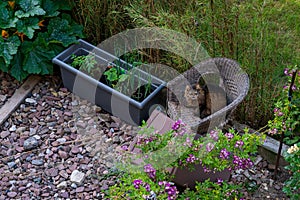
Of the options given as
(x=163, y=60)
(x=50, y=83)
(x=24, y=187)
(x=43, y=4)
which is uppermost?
(x=43, y=4)

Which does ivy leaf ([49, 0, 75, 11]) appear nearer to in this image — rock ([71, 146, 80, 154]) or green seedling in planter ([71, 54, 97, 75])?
green seedling in planter ([71, 54, 97, 75])

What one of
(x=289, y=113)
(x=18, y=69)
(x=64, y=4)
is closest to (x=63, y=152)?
(x=18, y=69)

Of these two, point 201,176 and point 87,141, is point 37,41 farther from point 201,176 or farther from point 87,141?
point 201,176

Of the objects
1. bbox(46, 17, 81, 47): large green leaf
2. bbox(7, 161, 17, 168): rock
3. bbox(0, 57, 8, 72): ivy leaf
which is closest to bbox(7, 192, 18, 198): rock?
bbox(7, 161, 17, 168): rock

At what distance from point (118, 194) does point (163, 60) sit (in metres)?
1.41

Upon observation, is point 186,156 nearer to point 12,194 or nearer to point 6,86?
point 12,194

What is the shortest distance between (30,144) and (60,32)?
925 millimetres

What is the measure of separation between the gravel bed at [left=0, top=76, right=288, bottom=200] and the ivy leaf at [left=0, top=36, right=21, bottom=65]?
36 cm

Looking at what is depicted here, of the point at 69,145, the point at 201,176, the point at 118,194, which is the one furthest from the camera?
the point at 69,145

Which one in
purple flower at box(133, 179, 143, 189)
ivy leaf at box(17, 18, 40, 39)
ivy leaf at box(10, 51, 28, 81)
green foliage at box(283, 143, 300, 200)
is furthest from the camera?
ivy leaf at box(10, 51, 28, 81)

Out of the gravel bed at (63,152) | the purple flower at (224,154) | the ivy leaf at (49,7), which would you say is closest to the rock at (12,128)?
the gravel bed at (63,152)

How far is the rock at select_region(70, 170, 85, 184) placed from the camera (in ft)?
11.1

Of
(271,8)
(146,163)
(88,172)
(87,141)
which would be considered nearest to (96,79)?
(87,141)

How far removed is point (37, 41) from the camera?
3904 millimetres
